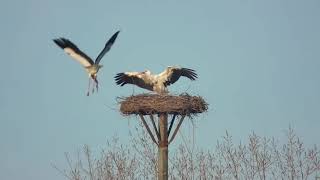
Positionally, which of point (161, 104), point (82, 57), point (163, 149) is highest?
point (82, 57)

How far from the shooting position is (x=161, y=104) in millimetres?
11070

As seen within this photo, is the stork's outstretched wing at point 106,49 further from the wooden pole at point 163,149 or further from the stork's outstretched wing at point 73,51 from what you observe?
the wooden pole at point 163,149

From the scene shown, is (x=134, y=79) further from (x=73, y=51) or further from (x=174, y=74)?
(x=73, y=51)

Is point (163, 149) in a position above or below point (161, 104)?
below

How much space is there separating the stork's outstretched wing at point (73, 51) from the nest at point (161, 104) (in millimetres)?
1367

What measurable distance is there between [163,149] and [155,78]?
6.16 ft

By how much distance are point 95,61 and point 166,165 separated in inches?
84.4

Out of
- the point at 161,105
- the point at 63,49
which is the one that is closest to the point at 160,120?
the point at 161,105

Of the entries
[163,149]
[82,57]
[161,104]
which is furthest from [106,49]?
[163,149]

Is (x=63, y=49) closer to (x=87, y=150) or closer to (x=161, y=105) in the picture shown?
(x=161, y=105)

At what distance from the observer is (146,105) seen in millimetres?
11195

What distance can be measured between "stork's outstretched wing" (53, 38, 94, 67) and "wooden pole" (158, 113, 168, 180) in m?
1.69

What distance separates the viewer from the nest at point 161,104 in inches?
436

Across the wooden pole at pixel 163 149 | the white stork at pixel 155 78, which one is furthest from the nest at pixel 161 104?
the white stork at pixel 155 78
